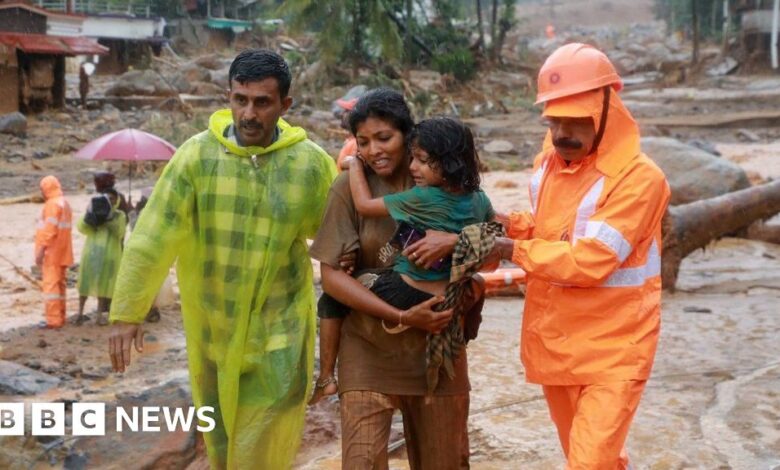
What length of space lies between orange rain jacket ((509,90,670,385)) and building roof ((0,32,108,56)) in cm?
2401

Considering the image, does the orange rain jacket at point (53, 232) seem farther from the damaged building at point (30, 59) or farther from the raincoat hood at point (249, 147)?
the damaged building at point (30, 59)

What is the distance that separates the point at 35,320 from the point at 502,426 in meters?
5.05

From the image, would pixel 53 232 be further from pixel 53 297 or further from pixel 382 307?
pixel 382 307

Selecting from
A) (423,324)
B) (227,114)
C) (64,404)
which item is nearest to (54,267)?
(64,404)

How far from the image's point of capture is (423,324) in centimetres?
341

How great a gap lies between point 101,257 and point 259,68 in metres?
5.44

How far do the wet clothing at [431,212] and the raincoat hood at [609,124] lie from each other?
39 cm

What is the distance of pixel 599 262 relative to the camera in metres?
3.41

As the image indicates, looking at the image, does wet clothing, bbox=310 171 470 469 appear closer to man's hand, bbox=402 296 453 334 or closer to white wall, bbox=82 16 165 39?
man's hand, bbox=402 296 453 334

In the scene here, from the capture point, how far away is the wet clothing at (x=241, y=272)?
12.5 ft

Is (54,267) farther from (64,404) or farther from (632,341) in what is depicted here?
(632,341)

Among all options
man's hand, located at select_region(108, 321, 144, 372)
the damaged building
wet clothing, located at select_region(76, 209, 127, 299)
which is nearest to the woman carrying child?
man's hand, located at select_region(108, 321, 144, 372)

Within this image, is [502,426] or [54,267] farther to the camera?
[54,267]

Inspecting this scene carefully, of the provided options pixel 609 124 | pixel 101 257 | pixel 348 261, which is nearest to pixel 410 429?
pixel 348 261
